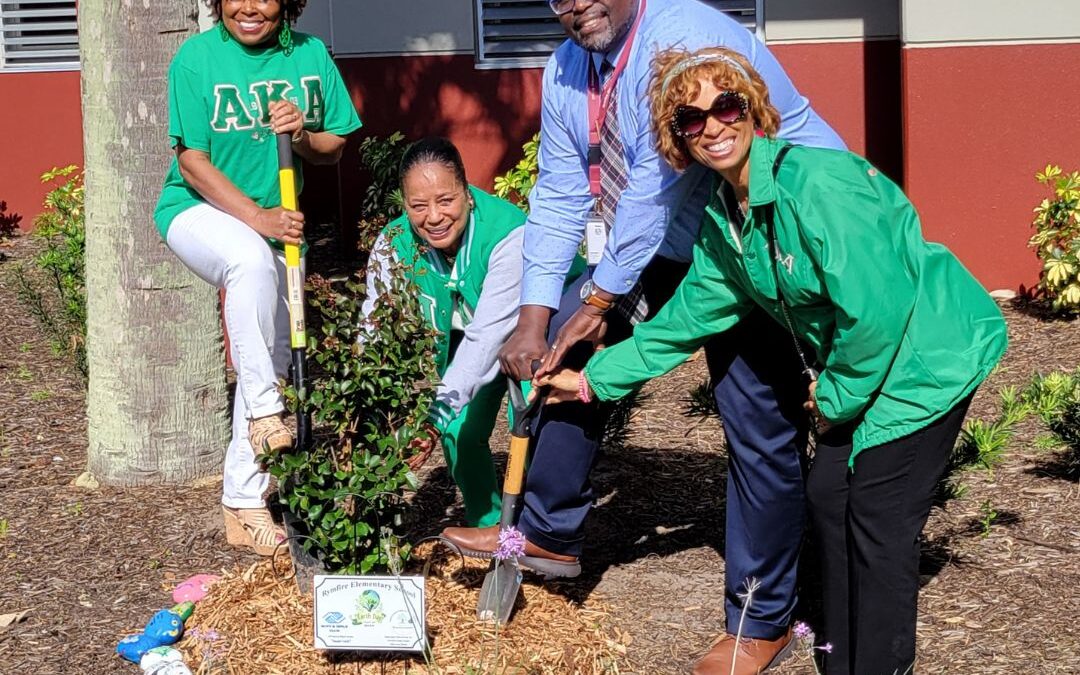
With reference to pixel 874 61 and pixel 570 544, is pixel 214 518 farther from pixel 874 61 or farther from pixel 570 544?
pixel 874 61

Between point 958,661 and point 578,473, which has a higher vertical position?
point 578,473

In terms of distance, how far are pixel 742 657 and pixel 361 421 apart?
1.35 meters

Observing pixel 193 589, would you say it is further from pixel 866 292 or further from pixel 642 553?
pixel 866 292

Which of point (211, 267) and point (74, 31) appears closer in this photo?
point (211, 267)

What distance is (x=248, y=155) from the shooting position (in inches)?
191

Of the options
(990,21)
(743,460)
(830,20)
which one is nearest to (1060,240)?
(990,21)

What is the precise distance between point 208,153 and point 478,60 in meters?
4.75

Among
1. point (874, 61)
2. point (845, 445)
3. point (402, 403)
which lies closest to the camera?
point (845, 445)

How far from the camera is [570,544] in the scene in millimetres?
4414

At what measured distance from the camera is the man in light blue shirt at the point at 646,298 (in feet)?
13.1

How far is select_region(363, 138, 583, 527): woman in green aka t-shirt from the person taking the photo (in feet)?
14.6

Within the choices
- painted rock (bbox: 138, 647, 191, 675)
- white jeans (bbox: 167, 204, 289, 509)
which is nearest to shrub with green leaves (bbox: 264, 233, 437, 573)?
white jeans (bbox: 167, 204, 289, 509)

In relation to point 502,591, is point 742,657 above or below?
below

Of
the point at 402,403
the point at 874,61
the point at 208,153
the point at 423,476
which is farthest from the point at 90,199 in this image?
the point at 874,61
